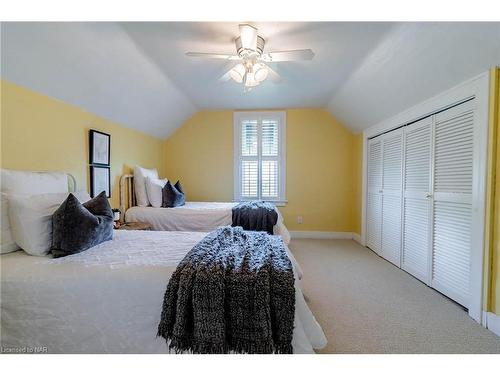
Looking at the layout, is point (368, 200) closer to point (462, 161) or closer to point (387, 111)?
point (387, 111)

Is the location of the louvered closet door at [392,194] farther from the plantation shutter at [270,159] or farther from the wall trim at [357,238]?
the plantation shutter at [270,159]

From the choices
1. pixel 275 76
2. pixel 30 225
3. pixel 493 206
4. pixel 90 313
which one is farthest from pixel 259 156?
pixel 90 313

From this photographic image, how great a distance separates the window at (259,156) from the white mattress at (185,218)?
143 cm

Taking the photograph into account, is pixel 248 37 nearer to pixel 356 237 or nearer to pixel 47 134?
pixel 47 134

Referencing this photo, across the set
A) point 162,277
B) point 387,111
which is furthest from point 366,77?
point 162,277

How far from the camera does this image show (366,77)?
2.83 m

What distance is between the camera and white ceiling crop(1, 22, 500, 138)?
5.78 ft

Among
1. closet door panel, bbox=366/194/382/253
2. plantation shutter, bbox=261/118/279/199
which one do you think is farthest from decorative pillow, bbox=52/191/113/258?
closet door panel, bbox=366/194/382/253

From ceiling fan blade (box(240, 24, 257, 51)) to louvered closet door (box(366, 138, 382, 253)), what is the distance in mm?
2567

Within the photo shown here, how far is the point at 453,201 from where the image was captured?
2.20 metres

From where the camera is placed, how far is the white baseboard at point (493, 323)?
5.72ft

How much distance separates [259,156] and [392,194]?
230 centimetres

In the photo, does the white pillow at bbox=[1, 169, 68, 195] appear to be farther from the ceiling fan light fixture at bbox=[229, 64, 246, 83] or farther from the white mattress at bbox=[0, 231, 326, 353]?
the ceiling fan light fixture at bbox=[229, 64, 246, 83]

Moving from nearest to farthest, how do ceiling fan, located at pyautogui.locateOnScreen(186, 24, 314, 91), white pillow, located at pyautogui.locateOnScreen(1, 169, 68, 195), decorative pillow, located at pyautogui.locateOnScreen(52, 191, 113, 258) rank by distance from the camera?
decorative pillow, located at pyautogui.locateOnScreen(52, 191, 113, 258)
white pillow, located at pyautogui.locateOnScreen(1, 169, 68, 195)
ceiling fan, located at pyautogui.locateOnScreen(186, 24, 314, 91)
